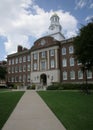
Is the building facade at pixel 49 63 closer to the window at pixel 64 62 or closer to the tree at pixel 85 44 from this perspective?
the window at pixel 64 62

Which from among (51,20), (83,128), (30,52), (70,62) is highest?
(51,20)

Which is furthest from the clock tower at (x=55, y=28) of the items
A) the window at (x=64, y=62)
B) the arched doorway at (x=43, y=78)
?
the arched doorway at (x=43, y=78)

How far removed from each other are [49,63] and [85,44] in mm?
30195

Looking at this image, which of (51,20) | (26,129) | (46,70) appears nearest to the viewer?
(26,129)

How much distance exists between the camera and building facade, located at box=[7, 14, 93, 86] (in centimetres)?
5447

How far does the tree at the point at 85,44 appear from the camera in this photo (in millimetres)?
27959

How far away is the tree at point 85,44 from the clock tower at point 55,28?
120ft

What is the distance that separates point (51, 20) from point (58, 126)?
65120mm

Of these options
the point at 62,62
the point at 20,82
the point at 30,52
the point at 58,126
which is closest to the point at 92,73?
the point at 62,62

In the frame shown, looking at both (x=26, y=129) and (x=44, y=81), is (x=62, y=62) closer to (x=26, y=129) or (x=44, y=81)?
(x=44, y=81)

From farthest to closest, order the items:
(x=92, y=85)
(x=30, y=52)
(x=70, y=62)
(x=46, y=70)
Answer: (x=30, y=52)
(x=46, y=70)
(x=70, y=62)
(x=92, y=85)

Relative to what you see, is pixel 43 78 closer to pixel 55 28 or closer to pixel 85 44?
pixel 55 28

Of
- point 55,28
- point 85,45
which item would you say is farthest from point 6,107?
point 55,28

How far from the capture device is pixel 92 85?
45250 millimetres
